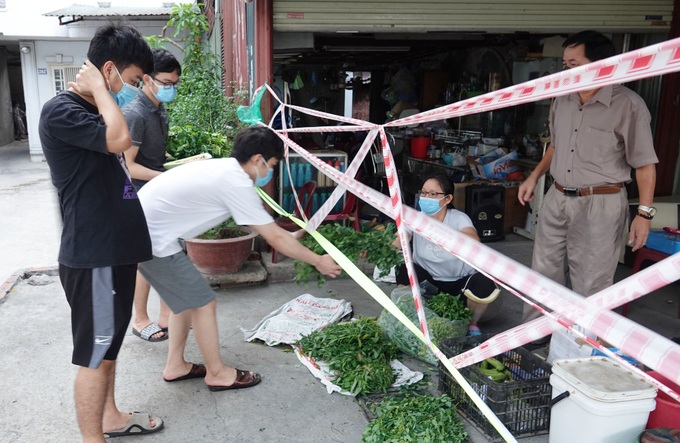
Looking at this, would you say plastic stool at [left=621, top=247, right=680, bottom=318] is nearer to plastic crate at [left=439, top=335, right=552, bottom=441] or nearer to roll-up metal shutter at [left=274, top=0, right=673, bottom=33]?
plastic crate at [left=439, top=335, right=552, bottom=441]

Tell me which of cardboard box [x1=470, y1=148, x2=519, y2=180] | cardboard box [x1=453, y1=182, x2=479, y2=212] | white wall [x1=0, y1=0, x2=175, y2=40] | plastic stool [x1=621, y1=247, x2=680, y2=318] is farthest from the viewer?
white wall [x1=0, y1=0, x2=175, y2=40]

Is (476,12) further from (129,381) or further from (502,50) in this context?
(129,381)

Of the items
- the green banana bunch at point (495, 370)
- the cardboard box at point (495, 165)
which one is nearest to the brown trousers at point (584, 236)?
the green banana bunch at point (495, 370)

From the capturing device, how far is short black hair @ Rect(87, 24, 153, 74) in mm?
2482

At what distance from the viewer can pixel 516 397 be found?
9.69 feet

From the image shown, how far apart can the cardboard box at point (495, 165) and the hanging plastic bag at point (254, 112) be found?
3442mm

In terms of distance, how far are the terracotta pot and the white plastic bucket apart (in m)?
3.18

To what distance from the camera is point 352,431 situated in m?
3.12

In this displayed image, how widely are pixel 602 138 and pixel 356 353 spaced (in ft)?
6.74

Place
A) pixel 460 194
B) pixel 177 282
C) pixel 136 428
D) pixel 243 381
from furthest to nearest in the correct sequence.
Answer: pixel 460 194 → pixel 243 381 → pixel 177 282 → pixel 136 428

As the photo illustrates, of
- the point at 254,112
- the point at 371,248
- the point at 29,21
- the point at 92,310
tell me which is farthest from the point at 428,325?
the point at 29,21

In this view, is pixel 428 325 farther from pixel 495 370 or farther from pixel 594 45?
pixel 594 45

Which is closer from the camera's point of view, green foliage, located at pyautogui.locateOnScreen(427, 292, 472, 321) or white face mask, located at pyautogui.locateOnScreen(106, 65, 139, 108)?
white face mask, located at pyautogui.locateOnScreen(106, 65, 139, 108)

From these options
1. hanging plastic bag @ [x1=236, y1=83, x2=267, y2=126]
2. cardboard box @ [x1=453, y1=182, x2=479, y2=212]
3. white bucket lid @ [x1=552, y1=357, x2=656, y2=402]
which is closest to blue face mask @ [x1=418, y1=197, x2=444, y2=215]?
white bucket lid @ [x1=552, y1=357, x2=656, y2=402]
